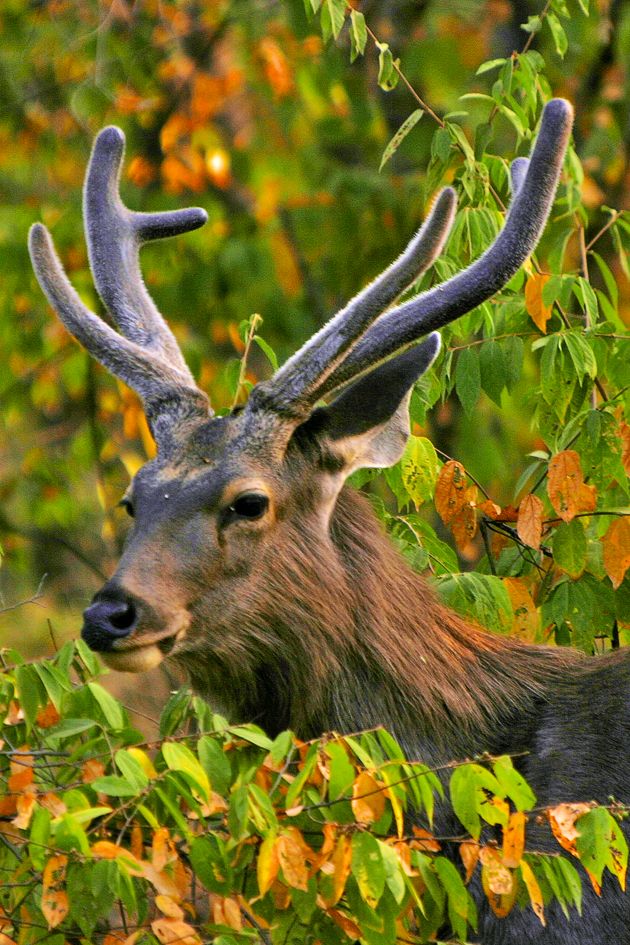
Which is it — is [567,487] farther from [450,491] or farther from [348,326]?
[348,326]

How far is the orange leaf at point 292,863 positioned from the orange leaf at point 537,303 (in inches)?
98.5

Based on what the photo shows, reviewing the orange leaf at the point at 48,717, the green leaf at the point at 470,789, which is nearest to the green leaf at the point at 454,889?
the green leaf at the point at 470,789

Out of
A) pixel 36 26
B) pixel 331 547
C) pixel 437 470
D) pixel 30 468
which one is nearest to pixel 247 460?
pixel 331 547

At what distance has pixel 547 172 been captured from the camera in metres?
5.08

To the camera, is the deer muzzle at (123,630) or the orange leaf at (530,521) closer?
the deer muzzle at (123,630)

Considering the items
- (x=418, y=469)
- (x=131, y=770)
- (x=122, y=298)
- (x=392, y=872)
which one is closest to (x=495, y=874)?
(x=392, y=872)

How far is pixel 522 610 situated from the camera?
602 cm

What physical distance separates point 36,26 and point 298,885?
1011 centimetres

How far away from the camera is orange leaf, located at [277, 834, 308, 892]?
13.1 feet

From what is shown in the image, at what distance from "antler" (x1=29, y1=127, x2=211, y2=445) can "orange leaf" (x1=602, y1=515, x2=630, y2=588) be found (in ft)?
4.72

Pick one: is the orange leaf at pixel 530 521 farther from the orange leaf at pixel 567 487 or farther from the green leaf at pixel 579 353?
the green leaf at pixel 579 353

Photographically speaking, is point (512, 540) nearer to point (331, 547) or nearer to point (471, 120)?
point (331, 547)

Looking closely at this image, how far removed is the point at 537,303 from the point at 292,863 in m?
2.60

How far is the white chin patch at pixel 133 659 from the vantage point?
480 centimetres
